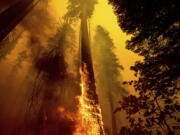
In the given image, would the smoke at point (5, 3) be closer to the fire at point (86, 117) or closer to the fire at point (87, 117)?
the fire at point (86, 117)

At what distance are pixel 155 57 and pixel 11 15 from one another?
930 cm

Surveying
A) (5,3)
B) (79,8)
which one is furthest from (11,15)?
(79,8)

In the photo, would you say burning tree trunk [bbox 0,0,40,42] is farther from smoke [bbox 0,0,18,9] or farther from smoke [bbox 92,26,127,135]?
smoke [bbox 92,26,127,135]

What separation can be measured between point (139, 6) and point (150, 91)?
3.96 metres

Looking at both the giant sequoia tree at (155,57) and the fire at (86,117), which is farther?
the fire at (86,117)

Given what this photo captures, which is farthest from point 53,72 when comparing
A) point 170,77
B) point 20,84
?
point 170,77

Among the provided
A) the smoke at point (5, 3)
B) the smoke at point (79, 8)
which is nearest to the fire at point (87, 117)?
the smoke at point (5, 3)

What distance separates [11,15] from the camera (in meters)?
9.20

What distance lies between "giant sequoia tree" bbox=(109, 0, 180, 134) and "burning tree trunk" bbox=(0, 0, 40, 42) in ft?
23.5

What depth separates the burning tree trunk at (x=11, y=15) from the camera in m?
8.46

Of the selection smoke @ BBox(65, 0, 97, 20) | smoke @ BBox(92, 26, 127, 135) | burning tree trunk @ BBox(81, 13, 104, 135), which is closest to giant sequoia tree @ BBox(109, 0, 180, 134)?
burning tree trunk @ BBox(81, 13, 104, 135)

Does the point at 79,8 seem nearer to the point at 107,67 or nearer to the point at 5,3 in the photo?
the point at 5,3

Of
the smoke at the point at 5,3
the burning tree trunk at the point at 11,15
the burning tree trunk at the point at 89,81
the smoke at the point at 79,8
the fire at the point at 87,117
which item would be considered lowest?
the fire at the point at 87,117

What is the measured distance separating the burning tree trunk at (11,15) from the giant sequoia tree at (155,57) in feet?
23.5
